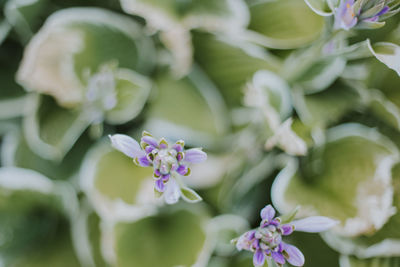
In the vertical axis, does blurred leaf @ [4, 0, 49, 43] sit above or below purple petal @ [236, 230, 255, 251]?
above

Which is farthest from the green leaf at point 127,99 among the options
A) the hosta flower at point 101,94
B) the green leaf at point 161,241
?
the green leaf at point 161,241

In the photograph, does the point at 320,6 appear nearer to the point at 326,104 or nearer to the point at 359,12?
the point at 359,12

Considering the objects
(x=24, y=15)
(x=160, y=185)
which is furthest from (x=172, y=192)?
(x=24, y=15)

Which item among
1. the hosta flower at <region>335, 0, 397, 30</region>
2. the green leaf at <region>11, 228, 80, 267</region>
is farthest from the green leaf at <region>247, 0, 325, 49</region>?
the green leaf at <region>11, 228, 80, 267</region>

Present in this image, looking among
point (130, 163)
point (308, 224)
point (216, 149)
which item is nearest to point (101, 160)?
point (130, 163)

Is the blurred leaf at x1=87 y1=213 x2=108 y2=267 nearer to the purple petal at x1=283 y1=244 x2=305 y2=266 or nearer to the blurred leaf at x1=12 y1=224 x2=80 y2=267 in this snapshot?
the blurred leaf at x1=12 y1=224 x2=80 y2=267
